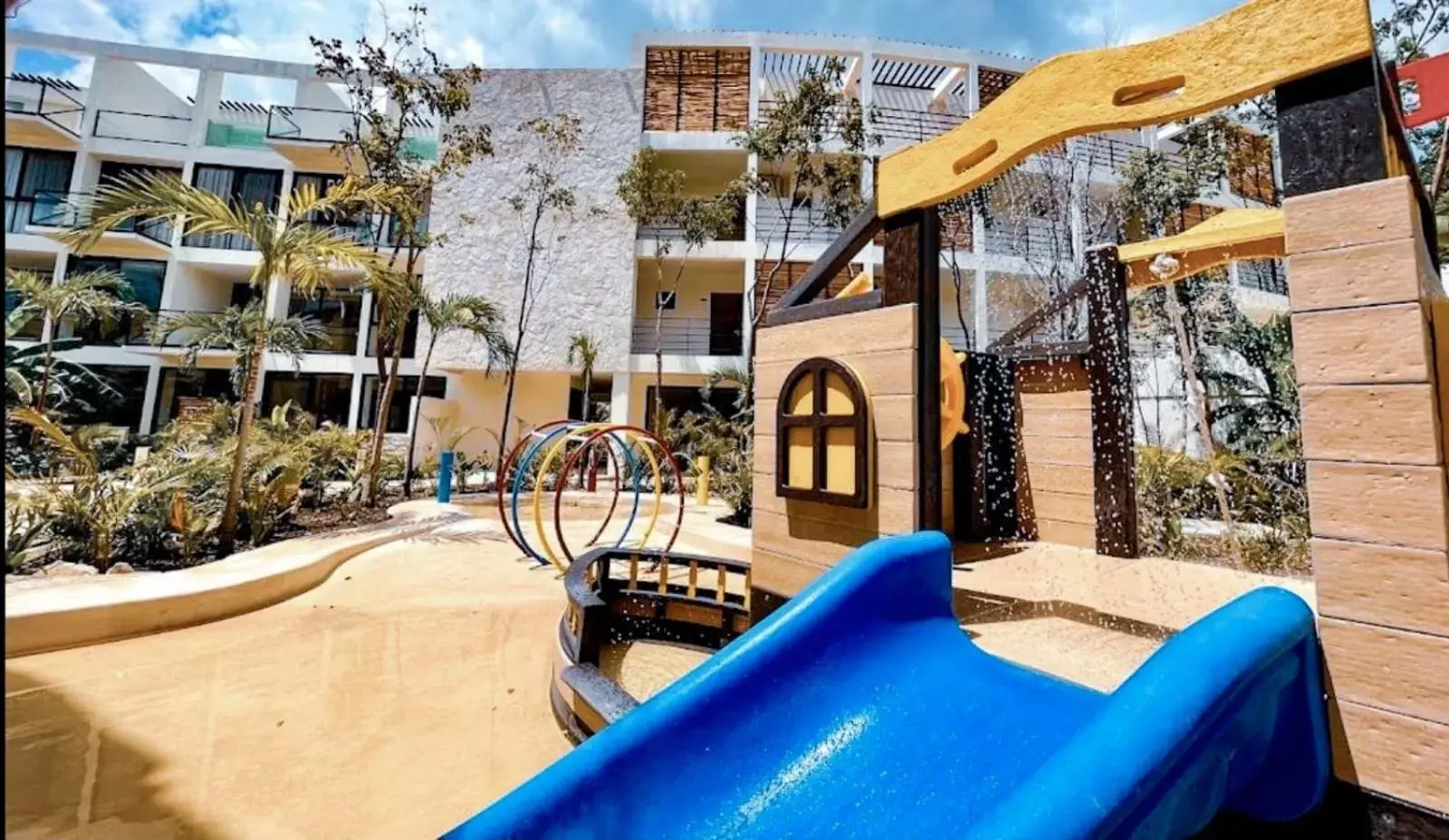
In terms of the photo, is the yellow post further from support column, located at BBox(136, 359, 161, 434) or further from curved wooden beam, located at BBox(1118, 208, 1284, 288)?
support column, located at BBox(136, 359, 161, 434)

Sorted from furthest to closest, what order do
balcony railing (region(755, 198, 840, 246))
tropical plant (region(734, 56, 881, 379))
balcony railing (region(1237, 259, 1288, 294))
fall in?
balcony railing (region(755, 198, 840, 246)) → balcony railing (region(1237, 259, 1288, 294)) → tropical plant (region(734, 56, 881, 379))

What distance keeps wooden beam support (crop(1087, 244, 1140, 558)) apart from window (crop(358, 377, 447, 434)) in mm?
17082

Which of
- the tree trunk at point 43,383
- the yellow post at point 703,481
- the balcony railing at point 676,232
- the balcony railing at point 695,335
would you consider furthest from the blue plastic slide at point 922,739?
the balcony railing at point 695,335

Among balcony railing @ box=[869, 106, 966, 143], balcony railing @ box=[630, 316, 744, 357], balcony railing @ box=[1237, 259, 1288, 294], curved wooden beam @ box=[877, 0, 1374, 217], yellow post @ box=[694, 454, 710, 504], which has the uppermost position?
balcony railing @ box=[869, 106, 966, 143]

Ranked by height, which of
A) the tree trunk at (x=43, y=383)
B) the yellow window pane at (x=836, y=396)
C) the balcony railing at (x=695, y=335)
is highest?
the balcony railing at (x=695, y=335)

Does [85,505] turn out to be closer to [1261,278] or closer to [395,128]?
[395,128]

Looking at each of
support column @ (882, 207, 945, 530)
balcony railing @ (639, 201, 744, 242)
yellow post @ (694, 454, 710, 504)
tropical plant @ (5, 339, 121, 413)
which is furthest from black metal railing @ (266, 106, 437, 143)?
support column @ (882, 207, 945, 530)

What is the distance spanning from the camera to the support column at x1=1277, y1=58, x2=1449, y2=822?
1.64 metres

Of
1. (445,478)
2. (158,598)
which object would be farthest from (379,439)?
(158,598)

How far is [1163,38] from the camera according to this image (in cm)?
245

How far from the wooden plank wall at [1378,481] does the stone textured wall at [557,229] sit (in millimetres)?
15027

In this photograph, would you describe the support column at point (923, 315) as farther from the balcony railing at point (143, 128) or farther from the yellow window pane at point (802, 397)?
the balcony railing at point (143, 128)

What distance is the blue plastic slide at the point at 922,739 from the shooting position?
1.33 meters

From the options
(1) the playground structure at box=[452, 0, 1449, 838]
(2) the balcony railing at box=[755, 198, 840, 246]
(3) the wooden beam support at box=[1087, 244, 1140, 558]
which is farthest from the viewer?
(2) the balcony railing at box=[755, 198, 840, 246]
